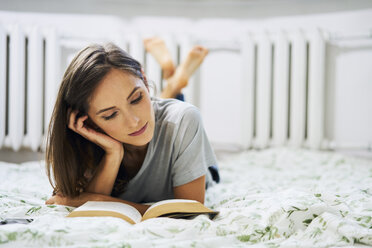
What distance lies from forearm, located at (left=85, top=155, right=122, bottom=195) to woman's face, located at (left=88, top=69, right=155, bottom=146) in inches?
3.2

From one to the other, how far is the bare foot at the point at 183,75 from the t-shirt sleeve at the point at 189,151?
754 millimetres

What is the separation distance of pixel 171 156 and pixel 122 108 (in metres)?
0.23

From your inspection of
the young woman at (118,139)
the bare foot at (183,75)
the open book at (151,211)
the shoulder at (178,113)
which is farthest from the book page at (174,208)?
the bare foot at (183,75)

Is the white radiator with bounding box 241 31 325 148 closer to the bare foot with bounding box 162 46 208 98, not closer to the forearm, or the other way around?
the bare foot with bounding box 162 46 208 98

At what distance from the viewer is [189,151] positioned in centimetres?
98

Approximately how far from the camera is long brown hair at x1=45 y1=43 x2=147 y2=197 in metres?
0.86

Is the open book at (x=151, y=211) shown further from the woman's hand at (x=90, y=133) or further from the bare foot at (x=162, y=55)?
the bare foot at (x=162, y=55)

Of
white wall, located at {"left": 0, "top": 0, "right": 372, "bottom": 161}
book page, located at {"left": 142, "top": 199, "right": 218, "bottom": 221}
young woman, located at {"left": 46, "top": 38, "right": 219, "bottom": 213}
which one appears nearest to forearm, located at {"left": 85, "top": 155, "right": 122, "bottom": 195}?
young woman, located at {"left": 46, "top": 38, "right": 219, "bottom": 213}

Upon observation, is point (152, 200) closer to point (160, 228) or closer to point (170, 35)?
point (160, 228)

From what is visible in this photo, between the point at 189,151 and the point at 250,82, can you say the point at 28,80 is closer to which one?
the point at 250,82

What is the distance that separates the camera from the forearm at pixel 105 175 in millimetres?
972

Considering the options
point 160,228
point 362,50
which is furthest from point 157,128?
point 362,50

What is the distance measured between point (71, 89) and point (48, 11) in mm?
1903

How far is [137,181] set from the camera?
103 cm
